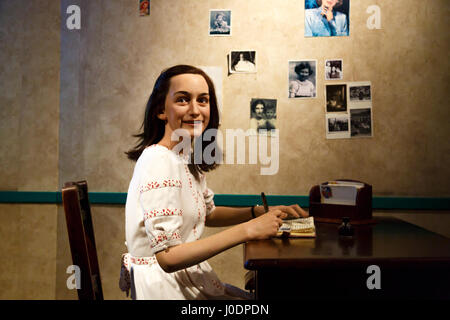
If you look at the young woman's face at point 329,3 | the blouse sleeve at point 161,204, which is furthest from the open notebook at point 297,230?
the young woman's face at point 329,3

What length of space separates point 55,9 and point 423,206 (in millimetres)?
2823

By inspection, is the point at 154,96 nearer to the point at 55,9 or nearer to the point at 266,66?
the point at 266,66

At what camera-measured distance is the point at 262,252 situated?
1.14 m

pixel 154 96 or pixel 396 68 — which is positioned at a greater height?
pixel 396 68

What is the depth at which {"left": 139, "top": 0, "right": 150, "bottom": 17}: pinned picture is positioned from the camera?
8.37 ft

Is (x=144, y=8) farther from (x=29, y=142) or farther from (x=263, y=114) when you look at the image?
(x=29, y=142)

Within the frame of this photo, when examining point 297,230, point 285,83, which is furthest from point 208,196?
point 285,83

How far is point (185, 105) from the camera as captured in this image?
135 cm

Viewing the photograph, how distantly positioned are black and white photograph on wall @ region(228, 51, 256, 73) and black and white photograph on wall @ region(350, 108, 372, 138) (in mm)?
721

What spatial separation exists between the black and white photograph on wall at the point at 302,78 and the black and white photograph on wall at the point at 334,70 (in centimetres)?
8

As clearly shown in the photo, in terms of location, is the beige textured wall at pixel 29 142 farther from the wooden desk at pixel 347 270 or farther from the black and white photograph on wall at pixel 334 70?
the wooden desk at pixel 347 270

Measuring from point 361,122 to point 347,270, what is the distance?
1527 mm

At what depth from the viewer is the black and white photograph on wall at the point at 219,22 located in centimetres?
249
